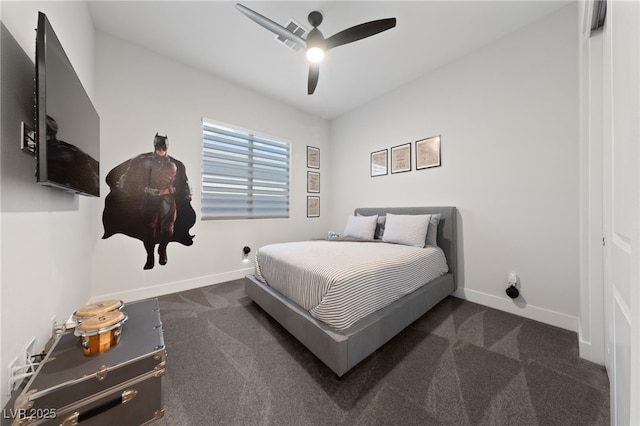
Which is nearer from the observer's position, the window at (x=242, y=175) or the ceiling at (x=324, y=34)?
the ceiling at (x=324, y=34)

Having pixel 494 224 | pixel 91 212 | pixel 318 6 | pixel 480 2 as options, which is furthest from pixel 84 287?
pixel 480 2

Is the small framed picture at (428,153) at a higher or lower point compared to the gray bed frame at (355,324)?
higher

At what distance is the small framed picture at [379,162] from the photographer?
3542mm

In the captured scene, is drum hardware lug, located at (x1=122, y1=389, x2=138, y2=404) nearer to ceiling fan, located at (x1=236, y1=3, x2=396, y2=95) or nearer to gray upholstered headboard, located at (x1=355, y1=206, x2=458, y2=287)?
ceiling fan, located at (x1=236, y1=3, x2=396, y2=95)

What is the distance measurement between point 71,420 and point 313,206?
373 cm

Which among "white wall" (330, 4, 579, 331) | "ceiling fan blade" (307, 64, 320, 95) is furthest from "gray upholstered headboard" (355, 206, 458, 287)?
"ceiling fan blade" (307, 64, 320, 95)

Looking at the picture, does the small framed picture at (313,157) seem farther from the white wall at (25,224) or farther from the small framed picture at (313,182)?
the white wall at (25,224)

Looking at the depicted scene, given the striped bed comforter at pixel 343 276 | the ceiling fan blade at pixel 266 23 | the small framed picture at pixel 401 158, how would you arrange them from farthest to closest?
the small framed picture at pixel 401 158 < the ceiling fan blade at pixel 266 23 < the striped bed comforter at pixel 343 276

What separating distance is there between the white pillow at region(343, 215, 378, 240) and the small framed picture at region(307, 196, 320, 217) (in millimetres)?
1148

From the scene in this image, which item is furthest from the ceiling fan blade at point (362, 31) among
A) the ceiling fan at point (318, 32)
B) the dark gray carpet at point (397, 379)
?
the dark gray carpet at point (397, 379)

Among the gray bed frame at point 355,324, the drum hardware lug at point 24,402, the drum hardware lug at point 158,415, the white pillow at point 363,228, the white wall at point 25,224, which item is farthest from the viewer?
the white pillow at point 363,228

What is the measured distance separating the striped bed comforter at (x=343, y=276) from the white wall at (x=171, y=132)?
1.11m

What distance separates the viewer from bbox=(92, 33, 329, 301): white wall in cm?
243

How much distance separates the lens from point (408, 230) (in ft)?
8.71
